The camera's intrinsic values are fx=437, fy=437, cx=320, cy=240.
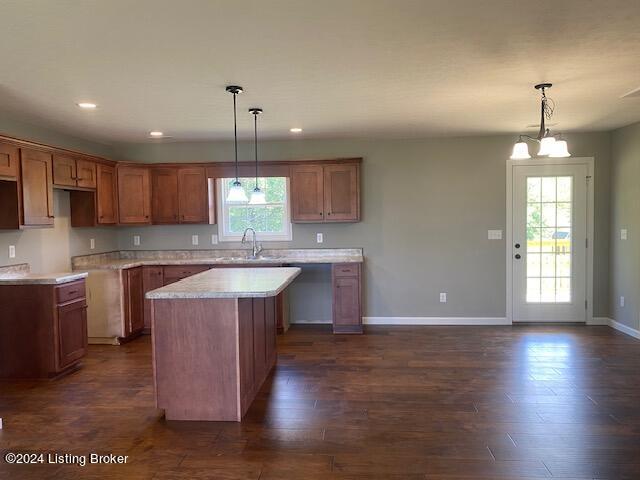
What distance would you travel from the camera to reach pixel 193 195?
5.61m

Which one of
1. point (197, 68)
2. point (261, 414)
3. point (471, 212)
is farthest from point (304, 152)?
point (261, 414)

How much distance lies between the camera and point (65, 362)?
12.9 ft

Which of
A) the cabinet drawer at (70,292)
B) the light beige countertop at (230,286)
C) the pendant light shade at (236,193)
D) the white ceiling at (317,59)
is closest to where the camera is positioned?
the white ceiling at (317,59)

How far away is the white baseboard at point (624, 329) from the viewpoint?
4839mm

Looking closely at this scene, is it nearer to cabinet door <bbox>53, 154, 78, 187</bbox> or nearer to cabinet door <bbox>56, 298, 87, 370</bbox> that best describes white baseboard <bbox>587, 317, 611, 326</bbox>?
cabinet door <bbox>56, 298, 87, 370</bbox>

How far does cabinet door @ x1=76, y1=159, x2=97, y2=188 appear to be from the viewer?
4758 millimetres

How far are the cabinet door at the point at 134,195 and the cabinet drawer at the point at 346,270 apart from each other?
2.49 m

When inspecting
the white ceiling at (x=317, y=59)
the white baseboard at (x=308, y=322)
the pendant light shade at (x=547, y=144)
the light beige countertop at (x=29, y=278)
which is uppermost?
the white ceiling at (x=317, y=59)

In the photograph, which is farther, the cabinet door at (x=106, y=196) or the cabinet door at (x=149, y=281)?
the cabinet door at (x=149, y=281)

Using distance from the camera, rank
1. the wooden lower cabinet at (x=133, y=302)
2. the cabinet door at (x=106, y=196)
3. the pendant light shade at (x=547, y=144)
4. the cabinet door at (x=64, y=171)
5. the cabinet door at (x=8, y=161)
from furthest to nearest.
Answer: the cabinet door at (x=106, y=196) < the wooden lower cabinet at (x=133, y=302) < the cabinet door at (x=64, y=171) < the cabinet door at (x=8, y=161) < the pendant light shade at (x=547, y=144)

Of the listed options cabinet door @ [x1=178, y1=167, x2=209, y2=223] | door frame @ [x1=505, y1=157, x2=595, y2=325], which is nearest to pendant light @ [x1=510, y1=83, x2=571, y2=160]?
door frame @ [x1=505, y1=157, x2=595, y2=325]

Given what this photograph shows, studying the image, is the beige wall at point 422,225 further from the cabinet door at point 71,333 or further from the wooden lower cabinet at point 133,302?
the cabinet door at point 71,333

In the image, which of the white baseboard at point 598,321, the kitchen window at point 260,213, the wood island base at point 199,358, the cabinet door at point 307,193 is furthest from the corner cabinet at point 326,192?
the white baseboard at point 598,321

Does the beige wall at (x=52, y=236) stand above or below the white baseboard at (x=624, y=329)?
above
